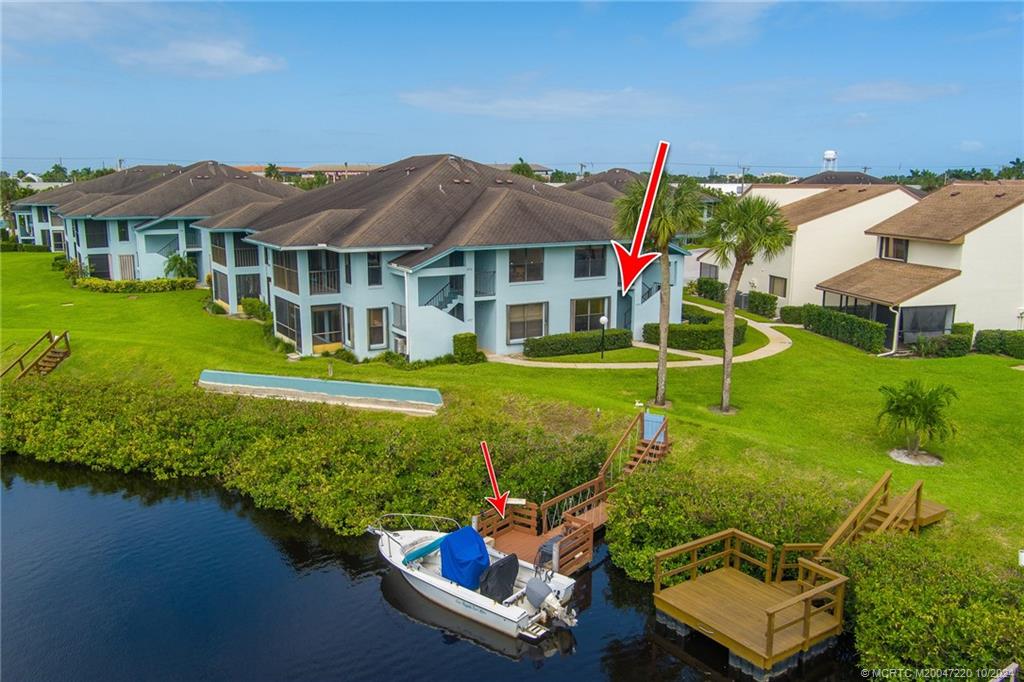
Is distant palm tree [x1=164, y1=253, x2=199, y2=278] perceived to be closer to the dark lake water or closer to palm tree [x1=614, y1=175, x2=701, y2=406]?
the dark lake water

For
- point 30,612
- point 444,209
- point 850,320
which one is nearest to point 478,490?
point 30,612

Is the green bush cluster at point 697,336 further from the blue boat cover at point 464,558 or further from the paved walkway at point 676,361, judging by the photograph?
the blue boat cover at point 464,558

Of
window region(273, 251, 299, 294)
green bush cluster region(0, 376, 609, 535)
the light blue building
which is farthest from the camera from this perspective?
window region(273, 251, 299, 294)

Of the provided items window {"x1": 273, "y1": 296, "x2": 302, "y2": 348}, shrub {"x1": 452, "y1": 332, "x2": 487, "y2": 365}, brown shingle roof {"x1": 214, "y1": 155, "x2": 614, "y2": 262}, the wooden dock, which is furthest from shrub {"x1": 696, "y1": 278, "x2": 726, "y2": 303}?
the wooden dock

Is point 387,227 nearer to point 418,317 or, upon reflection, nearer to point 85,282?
point 418,317

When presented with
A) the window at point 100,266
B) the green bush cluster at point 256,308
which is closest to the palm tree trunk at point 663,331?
the green bush cluster at point 256,308

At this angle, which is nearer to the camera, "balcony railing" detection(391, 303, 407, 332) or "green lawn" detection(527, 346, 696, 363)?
"green lawn" detection(527, 346, 696, 363)

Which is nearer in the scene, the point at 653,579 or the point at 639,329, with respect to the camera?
the point at 653,579

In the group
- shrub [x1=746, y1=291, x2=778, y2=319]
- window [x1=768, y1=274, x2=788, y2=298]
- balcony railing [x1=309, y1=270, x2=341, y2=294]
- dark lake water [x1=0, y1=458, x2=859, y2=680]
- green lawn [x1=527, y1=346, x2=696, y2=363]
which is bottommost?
dark lake water [x1=0, y1=458, x2=859, y2=680]

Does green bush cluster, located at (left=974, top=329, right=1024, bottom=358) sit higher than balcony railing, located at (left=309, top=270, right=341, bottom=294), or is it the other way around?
balcony railing, located at (left=309, top=270, right=341, bottom=294)
